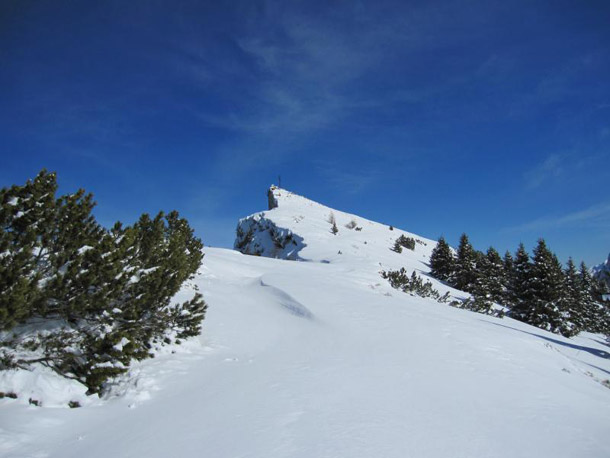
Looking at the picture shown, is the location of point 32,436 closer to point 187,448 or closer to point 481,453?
point 187,448

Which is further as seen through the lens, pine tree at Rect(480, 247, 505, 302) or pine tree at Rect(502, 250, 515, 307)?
pine tree at Rect(480, 247, 505, 302)

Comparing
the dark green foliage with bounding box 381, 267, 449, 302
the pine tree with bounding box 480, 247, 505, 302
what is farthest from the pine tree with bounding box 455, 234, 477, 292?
the dark green foliage with bounding box 381, 267, 449, 302

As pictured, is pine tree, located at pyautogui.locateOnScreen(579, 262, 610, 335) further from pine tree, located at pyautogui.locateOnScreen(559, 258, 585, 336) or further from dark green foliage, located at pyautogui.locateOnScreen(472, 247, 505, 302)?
dark green foliage, located at pyautogui.locateOnScreen(472, 247, 505, 302)

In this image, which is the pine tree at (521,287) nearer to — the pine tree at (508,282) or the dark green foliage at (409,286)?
the pine tree at (508,282)

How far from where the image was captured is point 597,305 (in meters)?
44.3

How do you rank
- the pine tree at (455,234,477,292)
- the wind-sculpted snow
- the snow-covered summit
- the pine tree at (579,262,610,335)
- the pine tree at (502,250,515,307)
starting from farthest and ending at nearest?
the pine tree at (579,262,610,335) < the pine tree at (455,234,477,292) < the snow-covered summit < the pine tree at (502,250,515,307) < the wind-sculpted snow

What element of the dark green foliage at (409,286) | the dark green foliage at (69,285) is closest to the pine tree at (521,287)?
the dark green foliage at (409,286)

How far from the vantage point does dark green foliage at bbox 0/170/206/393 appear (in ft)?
15.9

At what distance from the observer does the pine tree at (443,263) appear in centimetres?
3556

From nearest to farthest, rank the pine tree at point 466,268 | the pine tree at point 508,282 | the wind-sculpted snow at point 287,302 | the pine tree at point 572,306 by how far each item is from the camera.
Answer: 1. the wind-sculpted snow at point 287,302
2. the pine tree at point 572,306
3. the pine tree at point 508,282
4. the pine tree at point 466,268

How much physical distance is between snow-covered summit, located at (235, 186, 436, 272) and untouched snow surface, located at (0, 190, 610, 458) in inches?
694

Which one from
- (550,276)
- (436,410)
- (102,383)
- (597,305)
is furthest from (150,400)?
(597,305)

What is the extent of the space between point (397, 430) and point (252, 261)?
1996 centimetres

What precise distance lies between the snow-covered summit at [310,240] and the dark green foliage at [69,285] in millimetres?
21775
